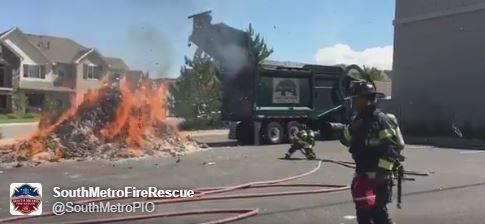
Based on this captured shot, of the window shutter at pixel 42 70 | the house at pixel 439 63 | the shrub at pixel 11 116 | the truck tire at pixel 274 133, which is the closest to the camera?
the truck tire at pixel 274 133

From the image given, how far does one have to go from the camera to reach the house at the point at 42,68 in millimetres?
52938

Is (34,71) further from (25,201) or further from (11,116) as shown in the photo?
(25,201)

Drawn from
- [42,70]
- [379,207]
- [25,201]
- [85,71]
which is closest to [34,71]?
[42,70]

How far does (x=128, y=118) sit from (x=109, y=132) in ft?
2.56

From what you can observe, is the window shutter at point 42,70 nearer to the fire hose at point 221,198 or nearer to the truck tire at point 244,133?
the truck tire at point 244,133

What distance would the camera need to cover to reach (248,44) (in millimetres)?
21797

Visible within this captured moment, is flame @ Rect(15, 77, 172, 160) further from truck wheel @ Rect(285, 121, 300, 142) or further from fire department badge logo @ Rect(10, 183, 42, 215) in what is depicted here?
truck wheel @ Rect(285, 121, 300, 142)

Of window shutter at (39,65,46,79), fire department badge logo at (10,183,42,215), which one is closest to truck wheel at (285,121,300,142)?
fire department badge logo at (10,183,42,215)

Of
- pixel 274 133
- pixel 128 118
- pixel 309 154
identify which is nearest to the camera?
pixel 309 154

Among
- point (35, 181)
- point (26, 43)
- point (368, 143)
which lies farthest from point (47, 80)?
point (368, 143)

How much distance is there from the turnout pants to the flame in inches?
389

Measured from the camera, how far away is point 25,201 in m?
8.04

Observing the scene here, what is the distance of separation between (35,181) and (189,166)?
3517 mm

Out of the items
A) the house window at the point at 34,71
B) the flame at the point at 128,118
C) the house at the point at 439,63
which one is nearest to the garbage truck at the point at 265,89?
the flame at the point at 128,118
